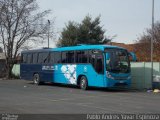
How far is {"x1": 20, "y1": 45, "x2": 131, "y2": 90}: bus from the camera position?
24.0 meters

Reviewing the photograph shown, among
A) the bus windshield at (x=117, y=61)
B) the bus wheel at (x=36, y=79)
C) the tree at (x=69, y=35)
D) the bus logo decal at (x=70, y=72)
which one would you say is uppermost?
the tree at (x=69, y=35)

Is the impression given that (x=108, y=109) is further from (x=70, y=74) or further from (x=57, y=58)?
(x=57, y=58)

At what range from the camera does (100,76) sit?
24.1 m

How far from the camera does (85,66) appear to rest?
25359mm

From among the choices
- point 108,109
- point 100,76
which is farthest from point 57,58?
point 108,109

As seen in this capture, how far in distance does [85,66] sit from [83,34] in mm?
28592

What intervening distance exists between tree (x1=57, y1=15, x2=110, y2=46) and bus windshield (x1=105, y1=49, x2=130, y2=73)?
28337mm

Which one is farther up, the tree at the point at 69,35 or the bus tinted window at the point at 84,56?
the tree at the point at 69,35

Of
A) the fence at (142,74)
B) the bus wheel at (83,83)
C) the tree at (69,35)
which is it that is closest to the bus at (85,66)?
the bus wheel at (83,83)

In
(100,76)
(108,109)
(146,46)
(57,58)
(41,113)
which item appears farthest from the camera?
(146,46)

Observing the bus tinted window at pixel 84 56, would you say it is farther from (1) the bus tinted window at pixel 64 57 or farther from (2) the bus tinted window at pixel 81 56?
(1) the bus tinted window at pixel 64 57

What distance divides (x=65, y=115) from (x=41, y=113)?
0.95 m

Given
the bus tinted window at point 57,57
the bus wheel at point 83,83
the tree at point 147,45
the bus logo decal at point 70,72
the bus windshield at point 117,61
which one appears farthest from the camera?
the tree at point 147,45

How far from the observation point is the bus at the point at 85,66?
2395 cm
